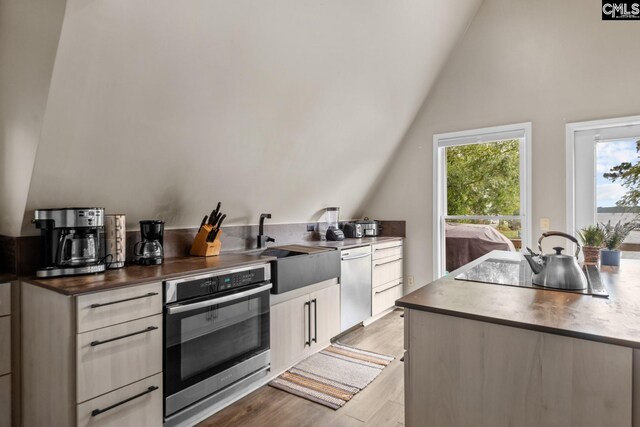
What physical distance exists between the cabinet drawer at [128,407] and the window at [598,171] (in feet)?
11.6

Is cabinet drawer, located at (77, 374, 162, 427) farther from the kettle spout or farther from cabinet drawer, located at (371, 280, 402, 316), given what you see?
cabinet drawer, located at (371, 280, 402, 316)

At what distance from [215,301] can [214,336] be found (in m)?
0.23

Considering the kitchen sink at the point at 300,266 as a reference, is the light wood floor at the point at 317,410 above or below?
below

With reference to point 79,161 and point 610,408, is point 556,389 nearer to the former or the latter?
point 610,408

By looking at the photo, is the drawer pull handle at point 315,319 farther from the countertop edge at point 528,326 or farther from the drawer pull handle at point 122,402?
the countertop edge at point 528,326

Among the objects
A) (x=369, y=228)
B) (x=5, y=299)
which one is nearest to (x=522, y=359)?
(x=5, y=299)

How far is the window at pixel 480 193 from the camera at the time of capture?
3.39 meters

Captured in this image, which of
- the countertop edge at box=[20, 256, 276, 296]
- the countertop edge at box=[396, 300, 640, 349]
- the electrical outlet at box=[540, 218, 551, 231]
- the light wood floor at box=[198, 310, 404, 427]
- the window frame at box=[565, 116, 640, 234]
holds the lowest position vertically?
the light wood floor at box=[198, 310, 404, 427]

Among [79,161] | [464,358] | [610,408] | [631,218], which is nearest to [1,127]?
[79,161]

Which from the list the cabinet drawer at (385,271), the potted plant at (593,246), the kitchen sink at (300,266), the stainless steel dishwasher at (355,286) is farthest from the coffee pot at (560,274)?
the cabinet drawer at (385,271)

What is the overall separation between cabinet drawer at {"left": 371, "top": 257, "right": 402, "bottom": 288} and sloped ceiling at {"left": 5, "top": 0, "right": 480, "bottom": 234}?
100 cm

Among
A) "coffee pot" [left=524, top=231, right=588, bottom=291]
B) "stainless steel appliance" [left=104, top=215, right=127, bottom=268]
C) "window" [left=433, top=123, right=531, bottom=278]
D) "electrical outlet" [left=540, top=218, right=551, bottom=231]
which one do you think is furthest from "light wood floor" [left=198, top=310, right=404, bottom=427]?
"electrical outlet" [left=540, top=218, right=551, bottom=231]

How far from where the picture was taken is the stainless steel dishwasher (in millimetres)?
3145

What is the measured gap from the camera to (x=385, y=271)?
12.4ft
